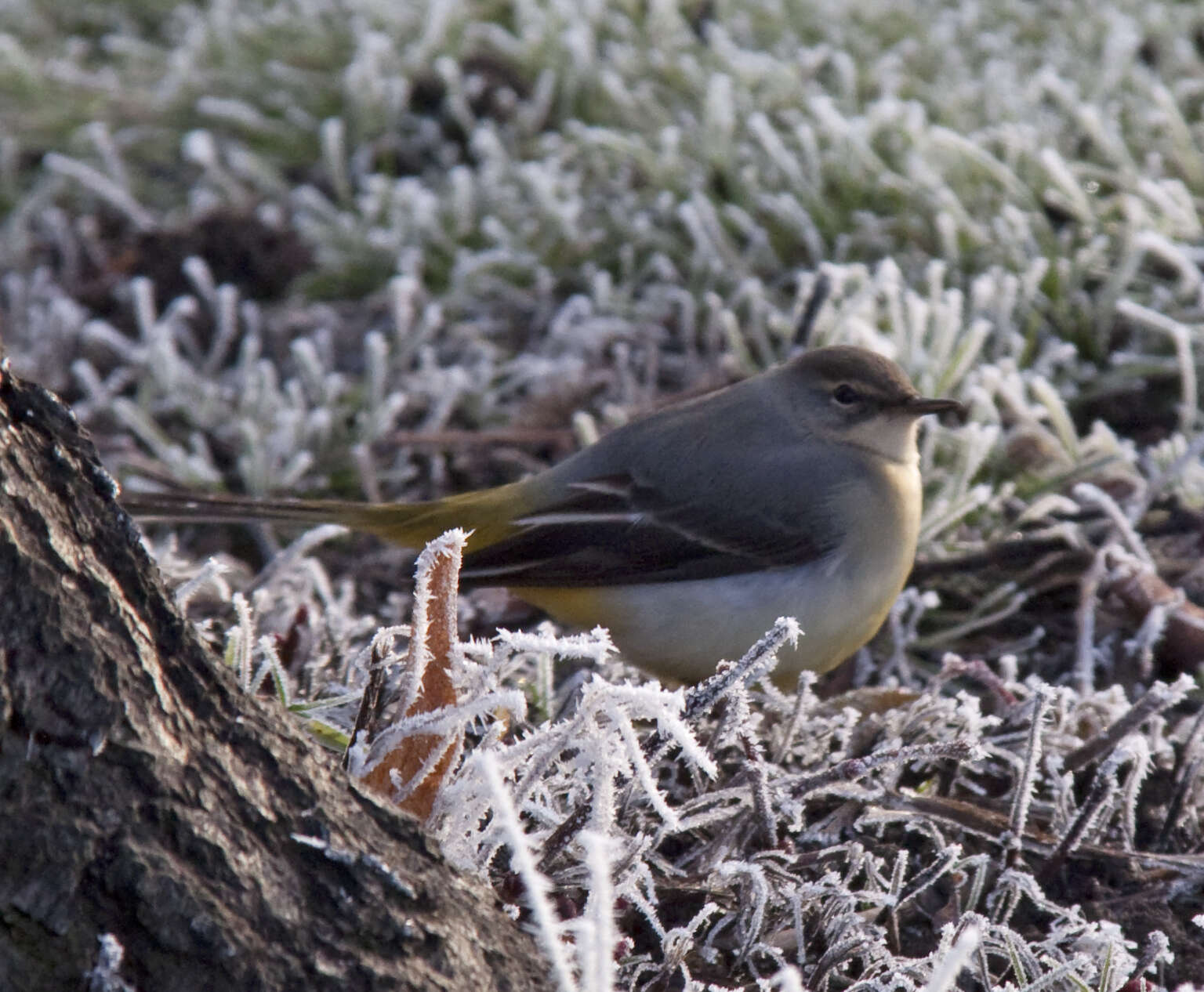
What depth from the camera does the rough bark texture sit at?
5.32 feet

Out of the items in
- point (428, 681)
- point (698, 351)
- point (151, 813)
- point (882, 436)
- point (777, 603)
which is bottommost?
point (698, 351)

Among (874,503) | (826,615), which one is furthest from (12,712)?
(874,503)

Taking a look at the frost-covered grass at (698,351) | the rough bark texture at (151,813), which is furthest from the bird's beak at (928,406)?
the rough bark texture at (151,813)

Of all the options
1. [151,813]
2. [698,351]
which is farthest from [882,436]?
[151,813]

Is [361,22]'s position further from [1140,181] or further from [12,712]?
[12,712]

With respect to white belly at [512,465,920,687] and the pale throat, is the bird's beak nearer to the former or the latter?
the pale throat

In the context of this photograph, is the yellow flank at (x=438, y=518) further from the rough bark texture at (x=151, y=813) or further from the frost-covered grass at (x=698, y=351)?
the rough bark texture at (x=151, y=813)

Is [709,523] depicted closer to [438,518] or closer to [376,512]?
[438,518]

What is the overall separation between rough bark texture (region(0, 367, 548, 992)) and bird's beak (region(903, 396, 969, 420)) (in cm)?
201

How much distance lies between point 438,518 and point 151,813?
194 cm

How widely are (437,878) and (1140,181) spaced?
3.97 m

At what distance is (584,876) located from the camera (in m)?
2.23

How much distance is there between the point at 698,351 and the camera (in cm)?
507

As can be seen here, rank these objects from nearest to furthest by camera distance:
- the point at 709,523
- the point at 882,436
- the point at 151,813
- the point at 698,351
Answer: the point at 151,813, the point at 709,523, the point at 882,436, the point at 698,351
